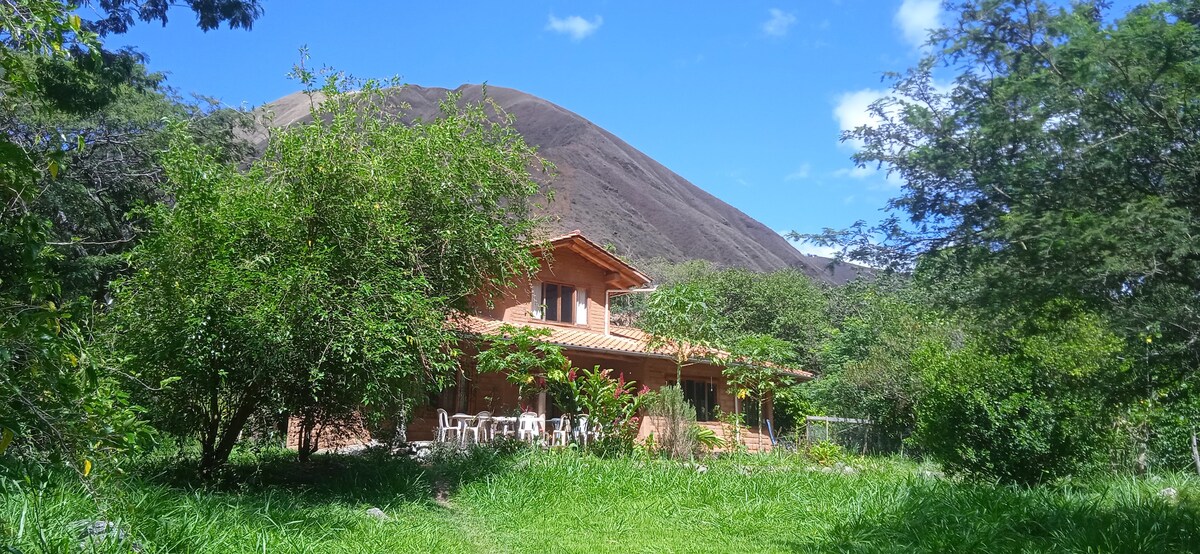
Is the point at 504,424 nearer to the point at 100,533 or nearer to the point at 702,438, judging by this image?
the point at 702,438

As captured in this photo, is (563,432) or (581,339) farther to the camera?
(581,339)

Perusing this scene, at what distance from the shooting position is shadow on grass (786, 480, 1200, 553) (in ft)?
22.6

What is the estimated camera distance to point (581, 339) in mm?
19328

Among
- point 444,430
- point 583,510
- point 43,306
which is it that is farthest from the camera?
point 444,430

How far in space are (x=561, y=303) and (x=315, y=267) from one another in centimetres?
1267

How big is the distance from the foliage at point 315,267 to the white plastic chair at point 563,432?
14.7 ft

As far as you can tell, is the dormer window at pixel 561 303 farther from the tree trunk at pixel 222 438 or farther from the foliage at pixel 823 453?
the tree trunk at pixel 222 438

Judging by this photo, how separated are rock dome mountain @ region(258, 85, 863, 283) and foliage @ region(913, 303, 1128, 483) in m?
59.1

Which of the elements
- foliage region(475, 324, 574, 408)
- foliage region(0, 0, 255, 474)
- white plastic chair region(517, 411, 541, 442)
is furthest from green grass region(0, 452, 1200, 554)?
white plastic chair region(517, 411, 541, 442)

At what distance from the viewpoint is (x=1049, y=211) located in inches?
397

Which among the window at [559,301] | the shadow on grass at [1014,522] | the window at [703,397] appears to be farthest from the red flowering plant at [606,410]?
the window at [703,397]

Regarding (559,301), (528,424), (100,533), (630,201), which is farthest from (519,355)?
(630,201)

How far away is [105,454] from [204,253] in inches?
169

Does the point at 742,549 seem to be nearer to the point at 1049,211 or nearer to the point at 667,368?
the point at 1049,211
